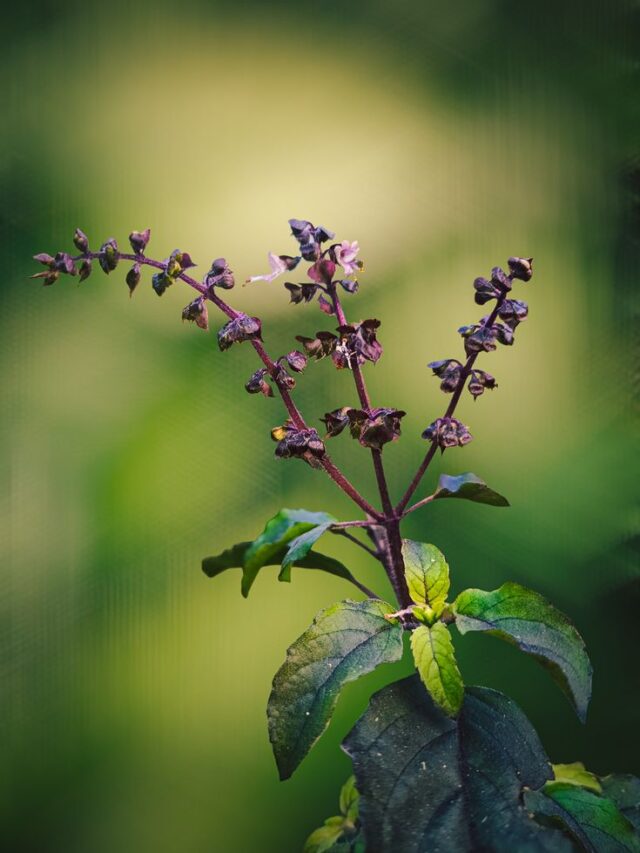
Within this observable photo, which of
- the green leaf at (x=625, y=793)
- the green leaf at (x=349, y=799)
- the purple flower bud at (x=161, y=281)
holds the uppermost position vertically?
the purple flower bud at (x=161, y=281)

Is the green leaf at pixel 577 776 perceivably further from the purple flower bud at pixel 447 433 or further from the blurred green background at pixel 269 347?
the purple flower bud at pixel 447 433

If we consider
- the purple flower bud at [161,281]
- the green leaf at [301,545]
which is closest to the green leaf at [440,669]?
the green leaf at [301,545]

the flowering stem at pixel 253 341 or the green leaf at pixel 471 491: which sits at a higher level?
the flowering stem at pixel 253 341

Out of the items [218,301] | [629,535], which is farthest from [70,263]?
[629,535]

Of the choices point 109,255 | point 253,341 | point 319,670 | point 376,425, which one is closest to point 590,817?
point 319,670

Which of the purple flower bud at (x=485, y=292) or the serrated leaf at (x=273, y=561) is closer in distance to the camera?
the purple flower bud at (x=485, y=292)

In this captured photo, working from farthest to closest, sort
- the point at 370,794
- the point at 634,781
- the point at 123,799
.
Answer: the point at 123,799 → the point at 634,781 → the point at 370,794

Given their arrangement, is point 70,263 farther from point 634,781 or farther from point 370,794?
point 634,781

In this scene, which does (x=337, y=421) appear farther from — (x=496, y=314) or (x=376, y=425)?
(x=496, y=314)
